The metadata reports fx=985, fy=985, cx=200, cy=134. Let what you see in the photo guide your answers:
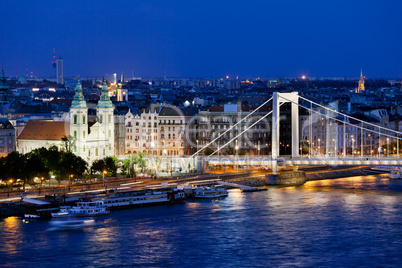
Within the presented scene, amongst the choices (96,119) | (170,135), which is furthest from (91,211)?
(170,135)

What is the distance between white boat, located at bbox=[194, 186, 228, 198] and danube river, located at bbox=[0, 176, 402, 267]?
26.5 inches

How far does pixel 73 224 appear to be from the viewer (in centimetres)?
2016

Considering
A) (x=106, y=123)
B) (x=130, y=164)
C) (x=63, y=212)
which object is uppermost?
(x=106, y=123)

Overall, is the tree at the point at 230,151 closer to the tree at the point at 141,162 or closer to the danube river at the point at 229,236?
the tree at the point at 141,162

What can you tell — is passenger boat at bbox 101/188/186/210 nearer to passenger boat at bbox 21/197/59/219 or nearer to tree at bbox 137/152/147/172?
passenger boat at bbox 21/197/59/219

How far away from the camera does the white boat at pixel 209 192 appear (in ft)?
79.8

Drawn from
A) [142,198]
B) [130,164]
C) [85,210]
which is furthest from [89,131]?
[85,210]

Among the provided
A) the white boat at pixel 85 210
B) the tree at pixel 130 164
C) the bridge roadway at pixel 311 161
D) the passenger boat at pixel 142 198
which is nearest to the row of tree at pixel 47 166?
the tree at pixel 130 164

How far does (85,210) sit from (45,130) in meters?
9.46

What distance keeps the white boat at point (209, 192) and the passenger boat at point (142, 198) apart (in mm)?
473

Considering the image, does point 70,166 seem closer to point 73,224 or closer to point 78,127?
point 78,127

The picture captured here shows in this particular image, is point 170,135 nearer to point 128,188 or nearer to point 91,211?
point 128,188

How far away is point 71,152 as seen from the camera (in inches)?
1084

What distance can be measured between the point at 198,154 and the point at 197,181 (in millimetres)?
4947
